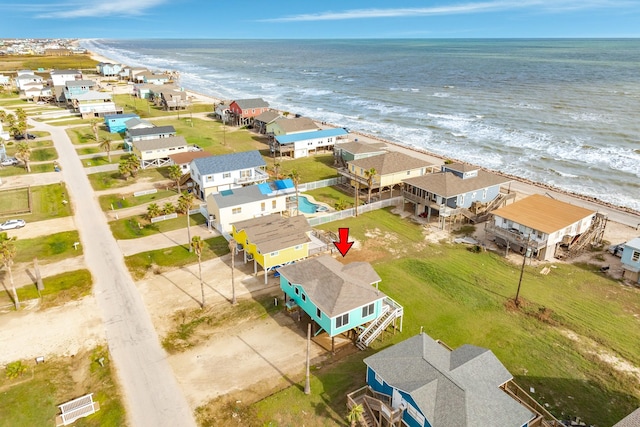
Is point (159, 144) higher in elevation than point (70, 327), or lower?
higher

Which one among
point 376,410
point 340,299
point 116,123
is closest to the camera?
point 376,410

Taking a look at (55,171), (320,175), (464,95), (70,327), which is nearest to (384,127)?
(320,175)

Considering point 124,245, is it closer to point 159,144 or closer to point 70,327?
point 70,327

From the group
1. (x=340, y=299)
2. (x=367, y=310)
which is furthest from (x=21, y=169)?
(x=367, y=310)

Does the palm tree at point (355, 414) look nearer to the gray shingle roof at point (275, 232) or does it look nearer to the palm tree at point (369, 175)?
the gray shingle roof at point (275, 232)

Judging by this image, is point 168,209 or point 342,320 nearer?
point 342,320

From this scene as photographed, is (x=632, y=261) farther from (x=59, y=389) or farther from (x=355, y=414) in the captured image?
(x=59, y=389)
